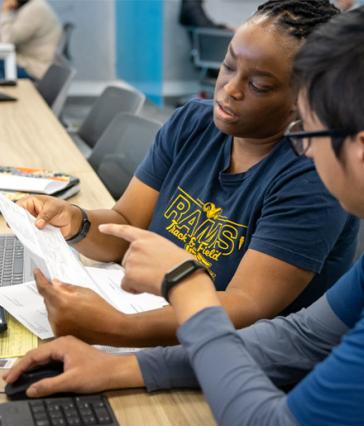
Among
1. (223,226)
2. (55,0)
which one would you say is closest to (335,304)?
(223,226)

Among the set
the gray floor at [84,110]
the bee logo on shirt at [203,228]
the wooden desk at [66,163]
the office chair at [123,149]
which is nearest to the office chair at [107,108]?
the wooden desk at [66,163]

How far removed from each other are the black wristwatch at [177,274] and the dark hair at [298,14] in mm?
607

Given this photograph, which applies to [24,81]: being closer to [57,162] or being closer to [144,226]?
[57,162]

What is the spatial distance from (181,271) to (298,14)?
68cm

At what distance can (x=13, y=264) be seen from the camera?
4.77 feet

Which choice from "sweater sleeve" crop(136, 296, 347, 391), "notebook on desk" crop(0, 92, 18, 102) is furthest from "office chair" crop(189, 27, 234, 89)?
"sweater sleeve" crop(136, 296, 347, 391)

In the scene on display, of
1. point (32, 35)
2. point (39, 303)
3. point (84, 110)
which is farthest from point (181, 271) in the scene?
point (84, 110)

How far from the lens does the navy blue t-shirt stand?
4.30 feet

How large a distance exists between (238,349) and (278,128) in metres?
0.66

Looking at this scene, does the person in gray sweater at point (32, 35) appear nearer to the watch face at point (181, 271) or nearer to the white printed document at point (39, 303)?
the white printed document at point (39, 303)

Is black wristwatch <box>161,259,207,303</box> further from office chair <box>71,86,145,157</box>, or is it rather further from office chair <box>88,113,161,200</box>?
office chair <box>71,86,145,157</box>

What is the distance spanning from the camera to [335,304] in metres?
1.08

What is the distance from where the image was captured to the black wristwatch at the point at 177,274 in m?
0.92

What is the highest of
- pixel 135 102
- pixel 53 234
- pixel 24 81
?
pixel 53 234
